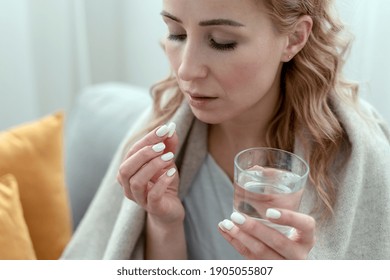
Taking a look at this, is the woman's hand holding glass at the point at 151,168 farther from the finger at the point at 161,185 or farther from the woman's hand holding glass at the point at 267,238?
the woman's hand holding glass at the point at 267,238

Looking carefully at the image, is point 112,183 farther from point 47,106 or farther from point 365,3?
point 47,106

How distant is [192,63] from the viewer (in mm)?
960

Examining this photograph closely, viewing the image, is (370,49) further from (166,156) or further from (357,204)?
(166,156)

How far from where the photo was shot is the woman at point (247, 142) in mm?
940

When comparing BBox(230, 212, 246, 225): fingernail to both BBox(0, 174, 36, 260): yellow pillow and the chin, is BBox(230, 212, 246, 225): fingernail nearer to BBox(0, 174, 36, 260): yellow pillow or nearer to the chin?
the chin

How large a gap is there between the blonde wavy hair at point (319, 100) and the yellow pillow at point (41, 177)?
0.55m

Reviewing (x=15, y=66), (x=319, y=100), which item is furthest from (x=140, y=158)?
(x=15, y=66)

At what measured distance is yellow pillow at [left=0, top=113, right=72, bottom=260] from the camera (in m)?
1.35

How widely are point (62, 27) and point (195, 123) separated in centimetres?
89

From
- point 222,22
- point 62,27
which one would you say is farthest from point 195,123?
point 62,27

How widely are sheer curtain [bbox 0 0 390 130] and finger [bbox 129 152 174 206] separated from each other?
0.82 meters

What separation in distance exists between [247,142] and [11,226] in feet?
1.75

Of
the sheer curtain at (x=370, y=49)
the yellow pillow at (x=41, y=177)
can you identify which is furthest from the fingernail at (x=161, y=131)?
the yellow pillow at (x=41, y=177)
